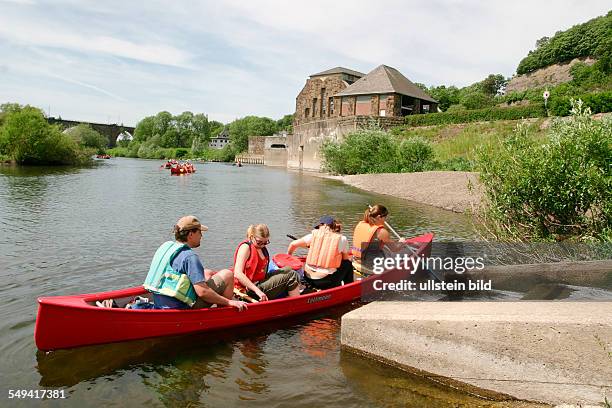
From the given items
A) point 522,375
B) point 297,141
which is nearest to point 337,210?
point 522,375

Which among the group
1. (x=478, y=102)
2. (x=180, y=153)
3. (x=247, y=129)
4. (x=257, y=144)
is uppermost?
(x=247, y=129)

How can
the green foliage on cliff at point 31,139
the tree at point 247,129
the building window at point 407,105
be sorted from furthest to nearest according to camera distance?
the tree at point 247,129 < the building window at point 407,105 < the green foliage on cliff at point 31,139

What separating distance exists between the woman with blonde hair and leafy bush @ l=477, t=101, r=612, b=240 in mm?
4755

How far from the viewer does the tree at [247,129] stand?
104175 mm

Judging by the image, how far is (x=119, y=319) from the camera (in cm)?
538

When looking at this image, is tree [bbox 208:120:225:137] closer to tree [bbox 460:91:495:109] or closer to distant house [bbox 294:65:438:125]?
distant house [bbox 294:65:438:125]

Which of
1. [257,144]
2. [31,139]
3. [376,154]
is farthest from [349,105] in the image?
[257,144]

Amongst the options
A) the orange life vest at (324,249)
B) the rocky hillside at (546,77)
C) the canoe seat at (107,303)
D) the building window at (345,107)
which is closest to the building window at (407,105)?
the building window at (345,107)

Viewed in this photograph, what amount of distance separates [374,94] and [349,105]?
4.12 metres

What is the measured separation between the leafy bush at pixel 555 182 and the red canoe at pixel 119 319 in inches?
192

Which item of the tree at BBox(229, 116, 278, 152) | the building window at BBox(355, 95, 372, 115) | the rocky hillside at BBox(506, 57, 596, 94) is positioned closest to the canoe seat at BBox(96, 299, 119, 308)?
the building window at BBox(355, 95, 372, 115)

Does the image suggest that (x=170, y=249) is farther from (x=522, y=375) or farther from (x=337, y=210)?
(x=337, y=210)

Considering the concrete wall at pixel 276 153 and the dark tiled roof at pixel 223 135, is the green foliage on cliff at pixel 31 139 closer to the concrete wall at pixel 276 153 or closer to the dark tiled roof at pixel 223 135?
the concrete wall at pixel 276 153

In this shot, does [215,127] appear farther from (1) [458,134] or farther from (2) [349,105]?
(1) [458,134]
